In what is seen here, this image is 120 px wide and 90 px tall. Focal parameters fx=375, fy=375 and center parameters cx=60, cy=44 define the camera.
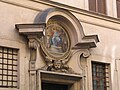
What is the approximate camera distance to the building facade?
45.2ft

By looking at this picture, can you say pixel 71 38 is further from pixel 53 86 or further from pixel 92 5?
pixel 92 5

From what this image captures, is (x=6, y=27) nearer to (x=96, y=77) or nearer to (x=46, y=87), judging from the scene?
(x=46, y=87)

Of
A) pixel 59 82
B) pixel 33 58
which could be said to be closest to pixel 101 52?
pixel 59 82

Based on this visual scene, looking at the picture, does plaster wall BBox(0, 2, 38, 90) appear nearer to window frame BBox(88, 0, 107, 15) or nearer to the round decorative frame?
the round decorative frame

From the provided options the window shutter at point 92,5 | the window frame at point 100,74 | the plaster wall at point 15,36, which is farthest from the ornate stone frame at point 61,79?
the window shutter at point 92,5

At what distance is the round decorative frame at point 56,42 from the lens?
14.8m

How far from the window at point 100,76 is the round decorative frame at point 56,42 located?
6.35 feet

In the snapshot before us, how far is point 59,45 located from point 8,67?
260cm

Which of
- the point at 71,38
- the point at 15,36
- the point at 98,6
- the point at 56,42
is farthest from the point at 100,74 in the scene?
the point at 15,36

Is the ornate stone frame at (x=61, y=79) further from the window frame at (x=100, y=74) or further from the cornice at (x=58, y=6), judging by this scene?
the cornice at (x=58, y=6)

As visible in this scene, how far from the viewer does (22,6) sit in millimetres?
14305

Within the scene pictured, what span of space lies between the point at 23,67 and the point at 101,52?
446 cm

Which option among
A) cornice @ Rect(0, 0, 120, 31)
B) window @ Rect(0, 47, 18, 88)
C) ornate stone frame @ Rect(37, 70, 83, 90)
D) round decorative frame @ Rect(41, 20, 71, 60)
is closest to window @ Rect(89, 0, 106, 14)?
cornice @ Rect(0, 0, 120, 31)

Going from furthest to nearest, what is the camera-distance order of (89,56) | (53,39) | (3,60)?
(89,56), (53,39), (3,60)
